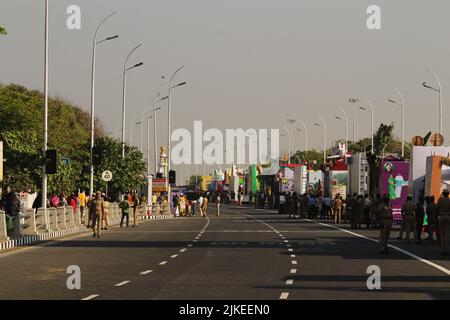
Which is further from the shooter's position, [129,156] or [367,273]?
[129,156]

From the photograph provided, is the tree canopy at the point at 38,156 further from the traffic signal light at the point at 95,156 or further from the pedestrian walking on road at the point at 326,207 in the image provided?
the pedestrian walking on road at the point at 326,207

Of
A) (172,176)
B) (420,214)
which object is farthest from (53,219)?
(172,176)

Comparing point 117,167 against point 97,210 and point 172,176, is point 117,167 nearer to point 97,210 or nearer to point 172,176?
point 172,176

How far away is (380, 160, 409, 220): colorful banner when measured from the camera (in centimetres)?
5606

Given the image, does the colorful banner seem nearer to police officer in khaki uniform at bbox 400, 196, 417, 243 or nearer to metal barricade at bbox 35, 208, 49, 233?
police officer in khaki uniform at bbox 400, 196, 417, 243

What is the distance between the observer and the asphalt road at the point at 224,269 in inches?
842

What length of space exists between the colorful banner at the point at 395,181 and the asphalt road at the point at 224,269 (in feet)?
37.2

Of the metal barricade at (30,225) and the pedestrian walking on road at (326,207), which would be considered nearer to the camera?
the metal barricade at (30,225)

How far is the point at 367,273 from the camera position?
2647 centimetres

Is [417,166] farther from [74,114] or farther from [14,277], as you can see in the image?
[74,114]

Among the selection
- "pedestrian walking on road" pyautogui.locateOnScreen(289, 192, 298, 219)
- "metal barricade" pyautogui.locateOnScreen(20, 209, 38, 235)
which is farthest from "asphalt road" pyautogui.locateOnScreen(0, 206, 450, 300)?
"pedestrian walking on road" pyautogui.locateOnScreen(289, 192, 298, 219)

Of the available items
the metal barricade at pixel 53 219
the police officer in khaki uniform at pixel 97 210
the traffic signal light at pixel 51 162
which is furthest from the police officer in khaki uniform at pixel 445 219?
the traffic signal light at pixel 51 162

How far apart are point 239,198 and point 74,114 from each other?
25.7 meters

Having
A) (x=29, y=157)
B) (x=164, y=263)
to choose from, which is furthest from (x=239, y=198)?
(x=164, y=263)
